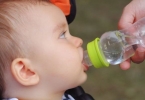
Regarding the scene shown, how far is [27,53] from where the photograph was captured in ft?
2.89

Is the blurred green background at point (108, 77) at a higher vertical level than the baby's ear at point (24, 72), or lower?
lower

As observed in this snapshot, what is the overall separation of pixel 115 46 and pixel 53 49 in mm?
207

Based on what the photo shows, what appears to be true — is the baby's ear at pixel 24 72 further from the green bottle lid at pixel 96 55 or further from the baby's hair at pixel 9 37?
the green bottle lid at pixel 96 55

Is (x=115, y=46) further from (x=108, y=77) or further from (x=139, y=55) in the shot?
(x=108, y=77)

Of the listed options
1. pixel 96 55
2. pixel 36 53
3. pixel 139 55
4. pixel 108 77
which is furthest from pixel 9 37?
pixel 108 77

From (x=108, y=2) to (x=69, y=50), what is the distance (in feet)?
4.20

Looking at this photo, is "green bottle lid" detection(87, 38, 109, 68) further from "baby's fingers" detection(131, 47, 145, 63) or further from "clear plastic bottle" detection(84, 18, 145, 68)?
"baby's fingers" detection(131, 47, 145, 63)

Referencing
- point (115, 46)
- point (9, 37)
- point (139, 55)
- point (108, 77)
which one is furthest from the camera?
point (108, 77)

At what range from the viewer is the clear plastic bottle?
0.93 m

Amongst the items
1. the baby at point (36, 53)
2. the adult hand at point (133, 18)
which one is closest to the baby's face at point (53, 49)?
the baby at point (36, 53)

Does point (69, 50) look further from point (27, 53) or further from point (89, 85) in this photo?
point (89, 85)

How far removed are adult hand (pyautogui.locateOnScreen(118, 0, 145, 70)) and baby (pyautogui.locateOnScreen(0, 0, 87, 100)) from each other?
0.83 feet

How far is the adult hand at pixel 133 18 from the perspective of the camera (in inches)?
45.0

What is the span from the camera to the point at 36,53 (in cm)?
89
